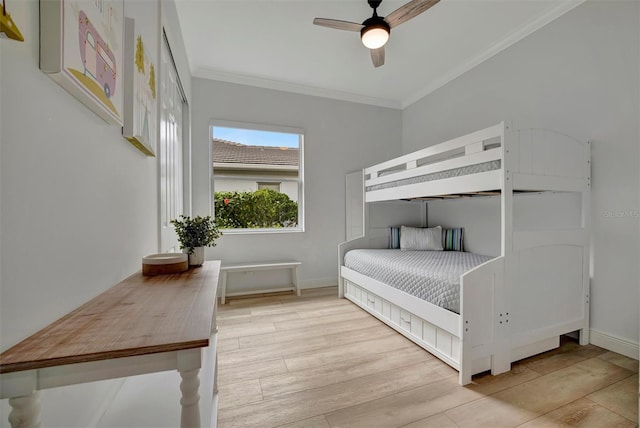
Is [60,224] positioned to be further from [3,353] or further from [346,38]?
[346,38]

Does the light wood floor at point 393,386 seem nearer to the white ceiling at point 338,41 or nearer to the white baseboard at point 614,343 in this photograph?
the white baseboard at point 614,343

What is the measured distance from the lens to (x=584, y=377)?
162cm

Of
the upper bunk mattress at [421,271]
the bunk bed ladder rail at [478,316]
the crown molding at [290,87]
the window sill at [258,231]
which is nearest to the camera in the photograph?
the bunk bed ladder rail at [478,316]

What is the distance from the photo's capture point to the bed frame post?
5.53 ft

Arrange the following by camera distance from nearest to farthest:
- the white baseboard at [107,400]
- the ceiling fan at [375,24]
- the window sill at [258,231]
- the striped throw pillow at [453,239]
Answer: the white baseboard at [107,400]
the ceiling fan at [375,24]
the striped throw pillow at [453,239]
the window sill at [258,231]

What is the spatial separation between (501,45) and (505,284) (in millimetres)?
2451

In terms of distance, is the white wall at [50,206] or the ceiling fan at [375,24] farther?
the ceiling fan at [375,24]

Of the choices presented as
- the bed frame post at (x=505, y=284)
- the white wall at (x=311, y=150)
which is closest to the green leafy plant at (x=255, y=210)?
the white wall at (x=311, y=150)

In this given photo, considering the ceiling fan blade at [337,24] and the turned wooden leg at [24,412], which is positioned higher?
the ceiling fan blade at [337,24]

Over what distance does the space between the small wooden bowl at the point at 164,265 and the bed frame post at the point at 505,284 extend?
1.82 m

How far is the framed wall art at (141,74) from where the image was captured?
45.8 inches

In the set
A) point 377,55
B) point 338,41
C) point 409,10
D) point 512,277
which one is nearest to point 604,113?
point 512,277

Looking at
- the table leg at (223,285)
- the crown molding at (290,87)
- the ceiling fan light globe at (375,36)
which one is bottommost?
the table leg at (223,285)

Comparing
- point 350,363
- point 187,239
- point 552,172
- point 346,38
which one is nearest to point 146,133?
point 187,239
